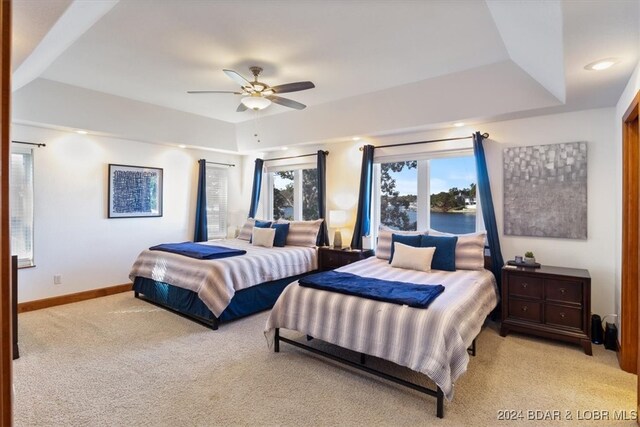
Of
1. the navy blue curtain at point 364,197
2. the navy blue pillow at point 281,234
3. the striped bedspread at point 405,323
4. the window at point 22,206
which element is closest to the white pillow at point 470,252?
the striped bedspread at point 405,323

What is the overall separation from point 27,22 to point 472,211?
4.50m

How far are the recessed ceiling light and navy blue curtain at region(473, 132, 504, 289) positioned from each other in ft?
5.07

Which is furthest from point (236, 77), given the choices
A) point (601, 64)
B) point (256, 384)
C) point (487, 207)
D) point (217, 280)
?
point (487, 207)

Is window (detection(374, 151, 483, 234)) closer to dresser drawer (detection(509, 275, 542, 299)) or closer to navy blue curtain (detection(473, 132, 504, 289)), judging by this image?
navy blue curtain (detection(473, 132, 504, 289))

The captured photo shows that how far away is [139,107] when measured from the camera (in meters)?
4.86

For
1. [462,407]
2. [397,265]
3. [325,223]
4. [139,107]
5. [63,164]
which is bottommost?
[462,407]

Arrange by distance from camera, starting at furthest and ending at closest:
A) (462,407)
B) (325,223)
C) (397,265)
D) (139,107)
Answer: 1. (325,223)
2. (139,107)
3. (397,265)
4. (462,407)

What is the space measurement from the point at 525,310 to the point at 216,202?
210 inches

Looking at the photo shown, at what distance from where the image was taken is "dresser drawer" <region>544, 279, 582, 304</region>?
10.1 ft

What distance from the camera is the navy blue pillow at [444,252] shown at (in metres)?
3.57

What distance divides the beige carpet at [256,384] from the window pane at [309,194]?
286cm

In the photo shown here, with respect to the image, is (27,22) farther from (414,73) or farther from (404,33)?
(414,73)

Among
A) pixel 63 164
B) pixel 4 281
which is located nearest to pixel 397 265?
pixel 4 281

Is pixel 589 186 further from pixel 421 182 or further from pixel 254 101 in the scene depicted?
pixel 254 101
